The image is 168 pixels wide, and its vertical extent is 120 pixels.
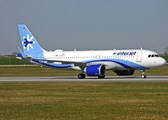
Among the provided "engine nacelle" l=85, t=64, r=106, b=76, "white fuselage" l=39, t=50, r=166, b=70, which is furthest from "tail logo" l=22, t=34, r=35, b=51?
"engine nacelle" l=85, t=64, r=106, b=76

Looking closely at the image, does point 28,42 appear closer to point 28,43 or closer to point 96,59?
point 28,43

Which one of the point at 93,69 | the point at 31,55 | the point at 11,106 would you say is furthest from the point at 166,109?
the point at 31,55

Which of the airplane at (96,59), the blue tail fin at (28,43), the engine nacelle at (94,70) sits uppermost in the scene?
the blue tail fin at (28,43)

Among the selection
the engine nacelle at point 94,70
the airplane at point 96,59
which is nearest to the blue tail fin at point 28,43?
the airplane at point 96,59

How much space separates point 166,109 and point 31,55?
132ft

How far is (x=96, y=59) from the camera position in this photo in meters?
47.1

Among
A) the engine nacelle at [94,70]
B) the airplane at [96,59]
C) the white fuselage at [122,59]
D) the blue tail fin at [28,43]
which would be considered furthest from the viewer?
the blue tail fin at [28,43]

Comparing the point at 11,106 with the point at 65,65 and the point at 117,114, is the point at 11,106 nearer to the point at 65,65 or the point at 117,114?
the point at 117,114

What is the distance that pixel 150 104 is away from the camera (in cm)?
1806

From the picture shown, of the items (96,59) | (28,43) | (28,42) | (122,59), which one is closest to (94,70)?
(96,59)

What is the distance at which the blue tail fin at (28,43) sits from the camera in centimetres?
5412

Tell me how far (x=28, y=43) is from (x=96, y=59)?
13854 mm

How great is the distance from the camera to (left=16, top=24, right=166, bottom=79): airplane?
44.4 m

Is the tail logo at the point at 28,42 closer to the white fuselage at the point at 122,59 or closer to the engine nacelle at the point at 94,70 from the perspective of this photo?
the white fuselage at the point at 122,59
